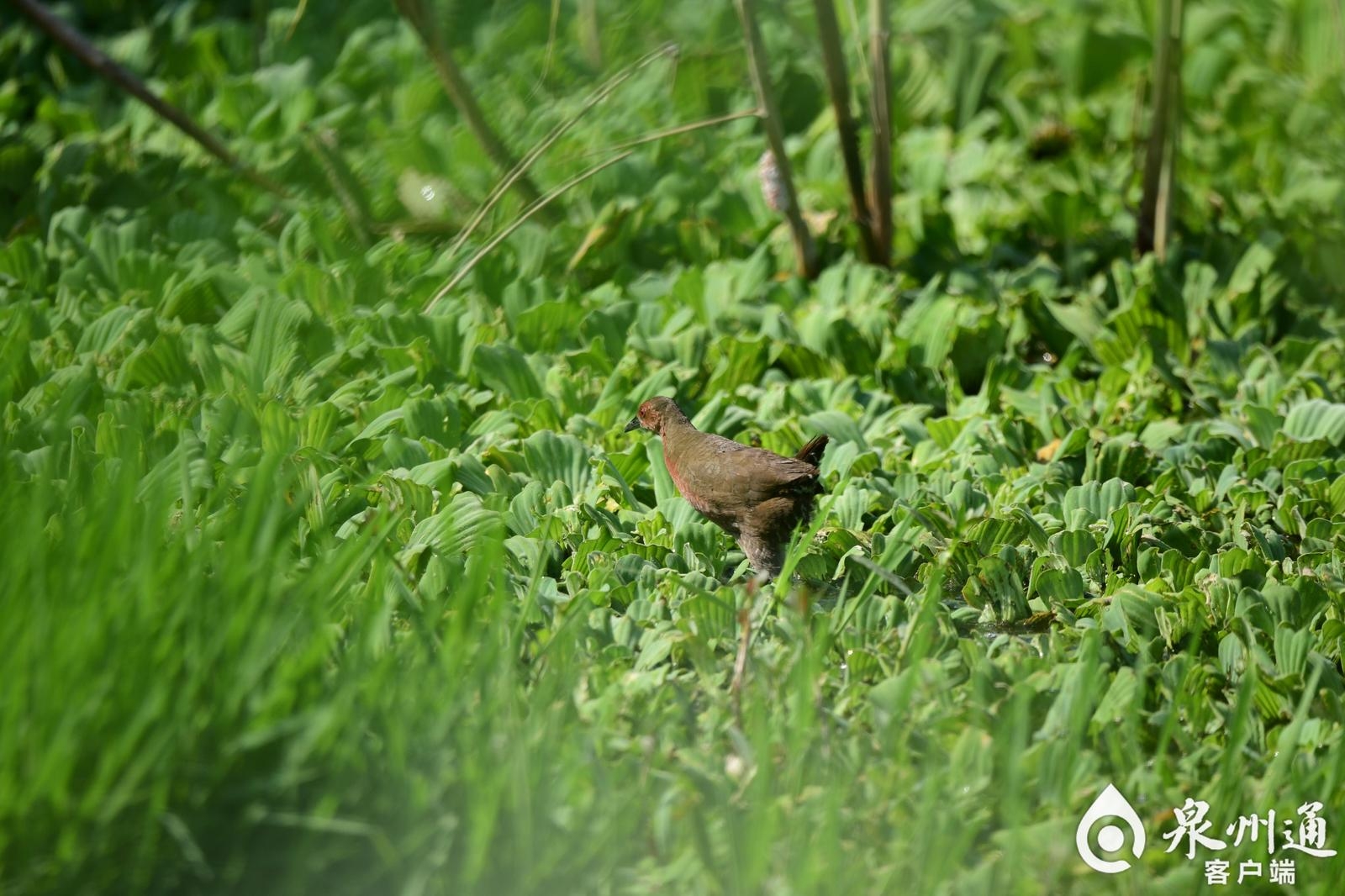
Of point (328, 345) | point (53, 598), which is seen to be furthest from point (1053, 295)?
point (53, 598)

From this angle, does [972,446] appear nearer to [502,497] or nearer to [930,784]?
[502,497]

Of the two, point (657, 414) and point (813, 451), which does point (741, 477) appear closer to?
point (813, 451)

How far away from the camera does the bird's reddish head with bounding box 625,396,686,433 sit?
3348mm

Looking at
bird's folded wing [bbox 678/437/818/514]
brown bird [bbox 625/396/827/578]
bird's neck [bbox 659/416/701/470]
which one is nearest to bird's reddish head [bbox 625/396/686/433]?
bird's neck [bbox 659/416/701/470]

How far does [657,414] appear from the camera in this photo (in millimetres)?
3381

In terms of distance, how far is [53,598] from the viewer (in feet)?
6.29

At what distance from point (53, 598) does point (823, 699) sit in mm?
1285

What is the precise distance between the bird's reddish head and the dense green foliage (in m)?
0.06
